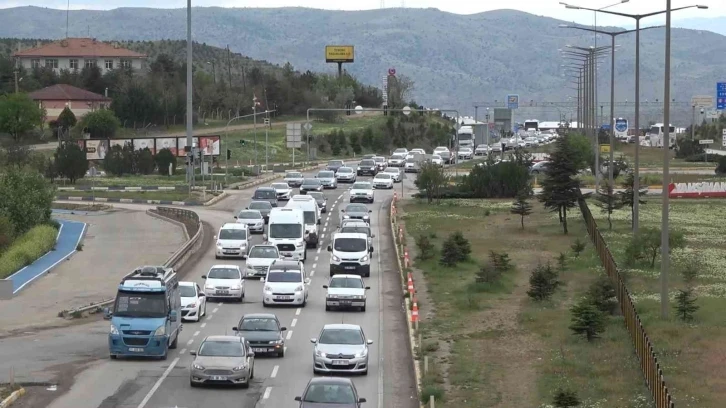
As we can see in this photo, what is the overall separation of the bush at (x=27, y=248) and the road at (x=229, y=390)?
9669 millimetres

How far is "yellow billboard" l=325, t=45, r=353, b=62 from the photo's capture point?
19554cm

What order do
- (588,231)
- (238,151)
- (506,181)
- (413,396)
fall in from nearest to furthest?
(413,396) < (588,231) < (506,181) < (238,151)

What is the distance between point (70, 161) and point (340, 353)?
7694 cm

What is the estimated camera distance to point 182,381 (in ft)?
98.4

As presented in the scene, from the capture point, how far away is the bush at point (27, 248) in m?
53.7

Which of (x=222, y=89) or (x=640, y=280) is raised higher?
(x=222, y=89)

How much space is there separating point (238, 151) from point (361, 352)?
11193 cm

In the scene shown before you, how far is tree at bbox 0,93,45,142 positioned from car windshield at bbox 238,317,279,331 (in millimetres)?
109592

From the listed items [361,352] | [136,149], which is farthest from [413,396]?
[136,149]

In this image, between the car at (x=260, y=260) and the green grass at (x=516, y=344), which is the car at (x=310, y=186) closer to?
the green grass at (x=516, y=344)

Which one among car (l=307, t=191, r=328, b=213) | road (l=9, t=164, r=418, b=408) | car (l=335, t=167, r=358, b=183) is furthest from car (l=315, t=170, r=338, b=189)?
road (l=9, t=164, r=418, b=408)

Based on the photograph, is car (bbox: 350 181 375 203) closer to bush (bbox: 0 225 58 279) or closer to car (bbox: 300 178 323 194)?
car (bbox: 300 178 323 194)

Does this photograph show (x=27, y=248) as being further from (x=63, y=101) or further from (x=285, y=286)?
(x=63, y=101)

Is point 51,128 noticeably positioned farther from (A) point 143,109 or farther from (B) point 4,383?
(B) point 4,383
